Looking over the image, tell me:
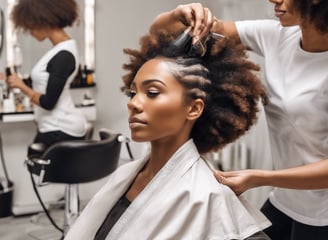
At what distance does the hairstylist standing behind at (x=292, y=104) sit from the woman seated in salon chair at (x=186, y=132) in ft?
0.18

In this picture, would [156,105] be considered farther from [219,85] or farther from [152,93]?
[219,85]

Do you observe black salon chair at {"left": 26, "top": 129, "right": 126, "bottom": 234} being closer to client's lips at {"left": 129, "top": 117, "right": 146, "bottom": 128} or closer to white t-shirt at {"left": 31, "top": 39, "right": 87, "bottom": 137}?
white t-shirt at {"left": 31, "top": 39, "right": 87, "bottom": 137}

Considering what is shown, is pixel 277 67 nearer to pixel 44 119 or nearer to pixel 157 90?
pixel 157 90

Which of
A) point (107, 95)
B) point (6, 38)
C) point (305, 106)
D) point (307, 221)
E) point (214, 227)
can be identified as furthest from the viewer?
point (107, 95)

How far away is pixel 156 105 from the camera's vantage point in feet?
2.91

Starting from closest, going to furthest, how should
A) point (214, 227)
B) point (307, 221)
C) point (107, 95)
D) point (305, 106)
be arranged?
point (214, 227) < point (305, 106) < point (307, 221) < point (107, 95)

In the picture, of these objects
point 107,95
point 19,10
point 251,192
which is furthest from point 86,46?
point 251,192

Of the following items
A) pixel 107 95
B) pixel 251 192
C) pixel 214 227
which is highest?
pixel 214 227

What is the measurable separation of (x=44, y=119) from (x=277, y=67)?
4.87 feet

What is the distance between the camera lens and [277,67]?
1089 mm

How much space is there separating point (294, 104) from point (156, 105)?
0.32 metres

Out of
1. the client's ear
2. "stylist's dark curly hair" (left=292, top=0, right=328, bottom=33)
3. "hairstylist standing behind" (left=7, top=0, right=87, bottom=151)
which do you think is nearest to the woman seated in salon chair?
the client's ear

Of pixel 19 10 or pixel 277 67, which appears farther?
pixel 19 10

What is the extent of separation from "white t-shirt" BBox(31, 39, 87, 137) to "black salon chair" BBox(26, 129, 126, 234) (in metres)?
0.25
